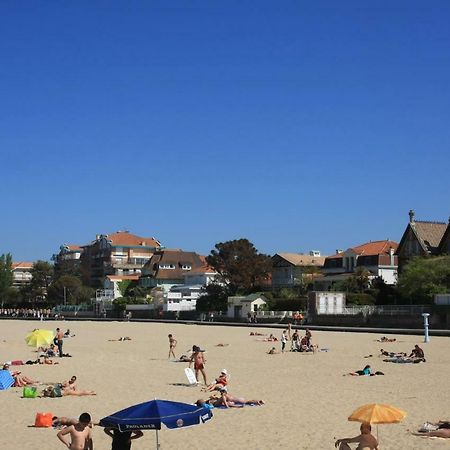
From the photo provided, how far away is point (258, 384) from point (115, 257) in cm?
12159

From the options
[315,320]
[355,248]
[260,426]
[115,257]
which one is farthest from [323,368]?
[115,257]

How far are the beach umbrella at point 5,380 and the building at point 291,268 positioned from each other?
238 feet

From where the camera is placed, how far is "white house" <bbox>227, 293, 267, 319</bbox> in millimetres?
76781

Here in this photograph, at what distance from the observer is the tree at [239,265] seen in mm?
90875

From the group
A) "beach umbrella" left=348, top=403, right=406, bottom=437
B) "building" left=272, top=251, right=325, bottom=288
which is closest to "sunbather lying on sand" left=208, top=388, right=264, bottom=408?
"beach umbrella" left=348, top=403, right=406, bottom=437

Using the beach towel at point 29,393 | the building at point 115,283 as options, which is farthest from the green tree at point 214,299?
the beach towel at point 29,393

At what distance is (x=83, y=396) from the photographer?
62.4 feet

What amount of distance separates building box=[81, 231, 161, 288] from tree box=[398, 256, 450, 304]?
281 ft

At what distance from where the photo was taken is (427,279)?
5778 centimetres

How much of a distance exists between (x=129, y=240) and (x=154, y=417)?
136669 millimetres

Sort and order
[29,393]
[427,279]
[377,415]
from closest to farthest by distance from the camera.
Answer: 1. [377,415]
2. [29,393]
3. [427,279]

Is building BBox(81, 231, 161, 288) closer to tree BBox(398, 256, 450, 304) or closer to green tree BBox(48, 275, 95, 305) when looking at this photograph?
green tree BBox(48, 275, 95, 305)

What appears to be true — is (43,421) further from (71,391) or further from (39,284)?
(39,284)

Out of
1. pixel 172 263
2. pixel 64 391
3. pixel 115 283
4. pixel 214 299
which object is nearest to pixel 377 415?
pixel 64 391
